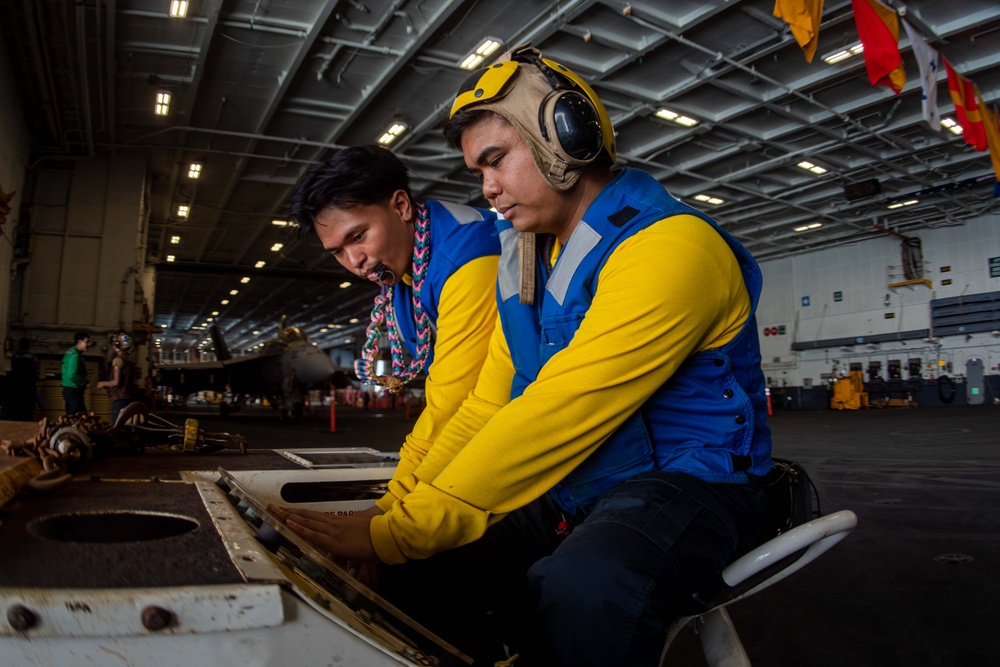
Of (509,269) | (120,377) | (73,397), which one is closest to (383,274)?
(509,269)

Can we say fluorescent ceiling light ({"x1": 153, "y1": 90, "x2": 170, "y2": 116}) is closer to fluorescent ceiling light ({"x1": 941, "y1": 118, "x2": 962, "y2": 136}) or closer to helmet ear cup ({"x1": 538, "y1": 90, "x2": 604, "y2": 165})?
helmet ear cup ({"x1": 538, "y1": 90, "x2": 604, "y2": 165})

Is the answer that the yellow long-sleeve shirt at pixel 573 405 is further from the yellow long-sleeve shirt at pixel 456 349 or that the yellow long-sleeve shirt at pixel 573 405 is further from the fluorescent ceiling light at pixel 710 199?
the fluorescent ceiling light at pixel 710 199

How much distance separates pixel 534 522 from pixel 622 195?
2.45 feet

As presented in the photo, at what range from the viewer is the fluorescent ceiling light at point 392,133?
13.5 metres

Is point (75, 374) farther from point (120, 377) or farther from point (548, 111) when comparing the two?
point (548, 111)

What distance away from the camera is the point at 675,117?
13.5 metres

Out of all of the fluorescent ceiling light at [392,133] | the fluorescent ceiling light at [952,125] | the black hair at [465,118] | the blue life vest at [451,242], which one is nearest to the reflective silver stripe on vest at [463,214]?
the blue life vest at [451,242]

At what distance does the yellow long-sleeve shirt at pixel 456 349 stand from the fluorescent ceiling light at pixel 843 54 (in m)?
12.2

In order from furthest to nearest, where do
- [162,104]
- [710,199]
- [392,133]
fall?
[710,199]
[392,133]
[162,104]

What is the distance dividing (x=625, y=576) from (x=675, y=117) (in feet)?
46.1

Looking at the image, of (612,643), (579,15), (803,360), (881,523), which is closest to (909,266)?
(803,360)

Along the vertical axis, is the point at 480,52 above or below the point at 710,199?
below

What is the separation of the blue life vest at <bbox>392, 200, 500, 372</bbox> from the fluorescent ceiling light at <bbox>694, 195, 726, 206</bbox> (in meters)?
17.9

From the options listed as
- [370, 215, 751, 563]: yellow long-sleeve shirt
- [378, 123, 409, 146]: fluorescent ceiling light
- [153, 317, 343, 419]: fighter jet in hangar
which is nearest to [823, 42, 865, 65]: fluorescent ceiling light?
[378, 123, 409, 146]: fluorescent ceiling light
